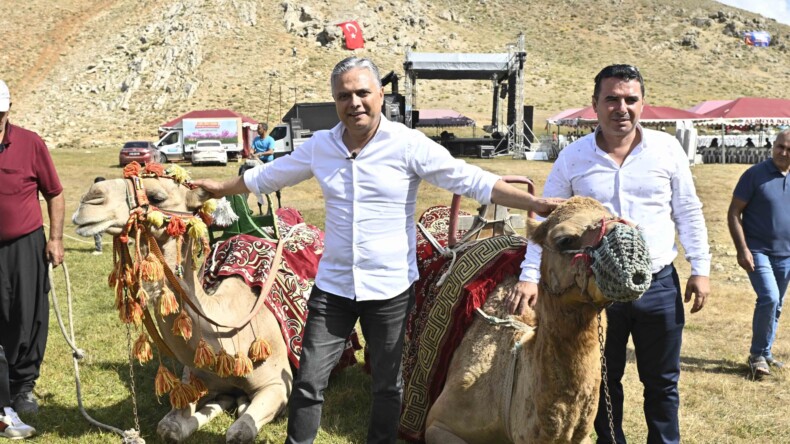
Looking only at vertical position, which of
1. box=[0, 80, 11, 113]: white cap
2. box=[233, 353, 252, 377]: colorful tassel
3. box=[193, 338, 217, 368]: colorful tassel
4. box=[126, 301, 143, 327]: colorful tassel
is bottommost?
box=[233, 353, 252, 377]: colorful tassel

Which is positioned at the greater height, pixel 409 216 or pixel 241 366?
pixel 409 216

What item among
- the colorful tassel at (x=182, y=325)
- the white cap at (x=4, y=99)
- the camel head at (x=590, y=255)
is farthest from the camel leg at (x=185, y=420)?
the camel head at (x=590, y=255)

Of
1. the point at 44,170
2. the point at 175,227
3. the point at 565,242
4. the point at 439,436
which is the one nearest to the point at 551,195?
the point at 565,242

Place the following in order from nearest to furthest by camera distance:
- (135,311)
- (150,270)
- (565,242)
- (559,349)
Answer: (565,242) < (559,349) < (150,270) < (135,311)

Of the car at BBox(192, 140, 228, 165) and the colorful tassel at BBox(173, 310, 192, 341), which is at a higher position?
the colorful tassel at BBox(173, 310, 192, 341)

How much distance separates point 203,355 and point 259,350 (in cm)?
54

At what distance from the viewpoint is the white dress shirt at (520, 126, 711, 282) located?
3564mm

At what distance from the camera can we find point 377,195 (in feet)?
11.1

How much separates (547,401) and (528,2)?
8833 cm

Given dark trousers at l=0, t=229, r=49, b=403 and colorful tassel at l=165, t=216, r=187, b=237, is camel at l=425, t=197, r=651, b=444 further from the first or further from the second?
dark trousers at l=0, t=229, r=49, b=403

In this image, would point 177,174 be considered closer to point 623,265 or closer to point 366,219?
point 366,219

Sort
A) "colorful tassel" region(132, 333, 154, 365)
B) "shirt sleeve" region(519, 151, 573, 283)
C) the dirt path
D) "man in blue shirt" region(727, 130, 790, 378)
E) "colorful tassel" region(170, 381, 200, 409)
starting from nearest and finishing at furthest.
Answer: "shirt sleeve" region(519, 151, 573, 283)
"colorful tassel" region(132, 333, 154, 365)
"colorful tassel" region(170, 381, 200, 409)
"man in blue shirt" region(727, 130, 790, 378)
the dirt path

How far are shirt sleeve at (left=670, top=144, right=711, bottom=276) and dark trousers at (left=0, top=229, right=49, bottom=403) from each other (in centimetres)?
420

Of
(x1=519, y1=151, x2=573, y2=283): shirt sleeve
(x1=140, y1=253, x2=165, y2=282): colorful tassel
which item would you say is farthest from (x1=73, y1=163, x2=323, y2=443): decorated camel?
Result: (x1=519, y1=151, x2=573, y2=283): shirt sleeve
